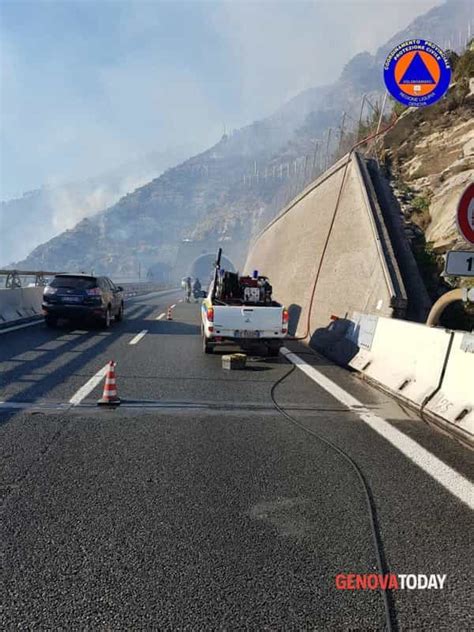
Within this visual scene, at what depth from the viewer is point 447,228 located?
16016 millimetres

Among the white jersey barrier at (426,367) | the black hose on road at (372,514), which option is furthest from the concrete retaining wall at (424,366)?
the black hose on road at (372,514)

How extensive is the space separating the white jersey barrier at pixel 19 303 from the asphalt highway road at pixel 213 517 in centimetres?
1031

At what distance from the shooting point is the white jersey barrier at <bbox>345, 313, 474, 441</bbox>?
6148mm

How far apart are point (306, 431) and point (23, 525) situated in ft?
11.1

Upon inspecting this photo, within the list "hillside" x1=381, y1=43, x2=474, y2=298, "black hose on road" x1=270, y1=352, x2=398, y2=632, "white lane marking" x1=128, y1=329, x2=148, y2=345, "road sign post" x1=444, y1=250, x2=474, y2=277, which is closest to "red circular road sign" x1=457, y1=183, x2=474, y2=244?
"road sign post" x1=444, y1=250, x2=474, y2=277

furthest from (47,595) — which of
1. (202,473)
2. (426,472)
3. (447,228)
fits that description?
(447,228)

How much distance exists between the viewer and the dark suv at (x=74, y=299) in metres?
15.4

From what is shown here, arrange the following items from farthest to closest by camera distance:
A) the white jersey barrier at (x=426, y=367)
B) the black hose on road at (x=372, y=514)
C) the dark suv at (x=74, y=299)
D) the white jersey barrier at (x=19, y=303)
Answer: the white jersey barrier at (x=19, y=303)
the dark suv at (x=74, y=299)
the white jersey barrier at (x=426, y=367)
the black hose on road at (x=372, y=514)

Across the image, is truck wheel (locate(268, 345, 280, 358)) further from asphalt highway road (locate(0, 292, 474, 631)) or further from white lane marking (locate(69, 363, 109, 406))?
asphalt highway road (locate(0, 292, 474, 631))

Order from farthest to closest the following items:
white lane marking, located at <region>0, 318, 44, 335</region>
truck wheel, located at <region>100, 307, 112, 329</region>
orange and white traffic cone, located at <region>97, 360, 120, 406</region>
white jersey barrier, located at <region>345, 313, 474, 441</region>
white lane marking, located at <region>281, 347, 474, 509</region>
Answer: truck wheel, located at <region>100, 307, 112, 329</region>, white lane marking, located at <region>0, 318, 44, 335</region>, orange and white traffic cone, located at <region>97, 360, 120, 406</region>, white jersey barrier, located at <region>345, 313, 474, 441</region>, white lane marking, located at <region>281, 347, 474, 509</region>

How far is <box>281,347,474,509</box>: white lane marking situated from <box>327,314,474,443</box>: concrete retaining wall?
74 centimetres

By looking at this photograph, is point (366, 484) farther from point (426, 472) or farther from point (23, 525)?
point (23, 525)

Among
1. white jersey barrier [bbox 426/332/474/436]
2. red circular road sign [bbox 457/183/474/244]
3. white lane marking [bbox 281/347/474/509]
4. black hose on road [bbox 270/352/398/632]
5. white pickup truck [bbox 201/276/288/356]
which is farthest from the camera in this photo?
white pickup truck [bbox 201/276/288/356]

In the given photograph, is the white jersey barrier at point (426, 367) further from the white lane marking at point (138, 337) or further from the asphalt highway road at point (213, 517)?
the white lane marking at point (138, 337)
